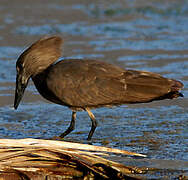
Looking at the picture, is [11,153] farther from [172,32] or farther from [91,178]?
[172,32]

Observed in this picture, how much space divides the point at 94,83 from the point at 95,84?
18mm

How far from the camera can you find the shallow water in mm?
7254

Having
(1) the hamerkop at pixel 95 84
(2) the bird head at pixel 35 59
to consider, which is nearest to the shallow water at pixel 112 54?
(1) the hamerkop at pixel 95 84

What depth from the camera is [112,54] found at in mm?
11352

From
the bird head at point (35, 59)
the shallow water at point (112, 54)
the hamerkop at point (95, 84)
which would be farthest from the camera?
the bird head at point (35, 59)

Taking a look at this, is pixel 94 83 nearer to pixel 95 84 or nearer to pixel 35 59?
pixel 95 84

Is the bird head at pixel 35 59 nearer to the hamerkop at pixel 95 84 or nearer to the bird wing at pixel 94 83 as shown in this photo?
the hamerkop at pixel 95 84

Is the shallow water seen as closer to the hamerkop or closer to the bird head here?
the hamerkop

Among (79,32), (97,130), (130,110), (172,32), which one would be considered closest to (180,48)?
(172,32)

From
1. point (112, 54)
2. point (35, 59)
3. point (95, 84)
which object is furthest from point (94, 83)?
point (112, 54)

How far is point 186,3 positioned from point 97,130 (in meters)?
8.02

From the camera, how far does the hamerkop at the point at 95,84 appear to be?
6.91 meters

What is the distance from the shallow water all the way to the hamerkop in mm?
489

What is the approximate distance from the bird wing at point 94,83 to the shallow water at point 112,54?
1.66 ft
